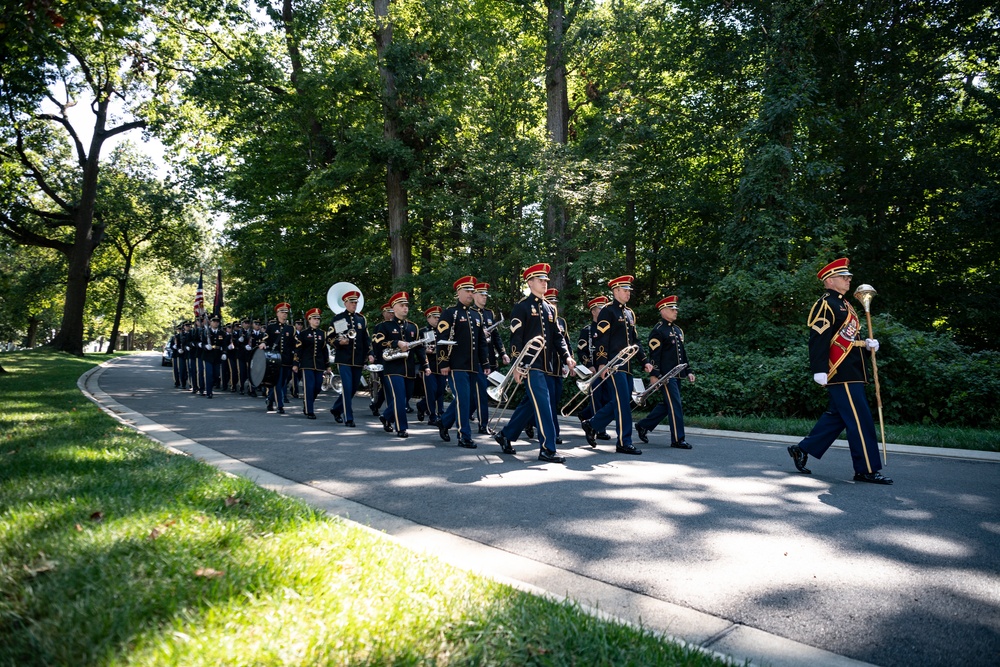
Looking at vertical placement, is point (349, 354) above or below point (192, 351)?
below

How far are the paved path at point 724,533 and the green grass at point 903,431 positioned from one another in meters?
0.95

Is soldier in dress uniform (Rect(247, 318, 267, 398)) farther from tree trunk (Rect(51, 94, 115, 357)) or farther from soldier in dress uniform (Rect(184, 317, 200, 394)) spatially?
tree trunk (Rect(51, 94, 115, 357))

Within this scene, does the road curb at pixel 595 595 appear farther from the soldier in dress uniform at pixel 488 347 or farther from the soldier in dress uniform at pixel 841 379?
the soldier in dress uniform at pixel 488 347

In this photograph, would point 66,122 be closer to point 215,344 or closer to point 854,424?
point 215,344

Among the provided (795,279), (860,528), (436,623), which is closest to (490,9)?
(795,279)

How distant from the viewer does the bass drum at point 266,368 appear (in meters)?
14.9

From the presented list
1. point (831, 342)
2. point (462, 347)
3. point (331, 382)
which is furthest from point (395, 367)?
point (331, 382)

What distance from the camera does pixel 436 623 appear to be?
9.87 feet

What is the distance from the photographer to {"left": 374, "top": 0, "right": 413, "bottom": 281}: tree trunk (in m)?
21.2

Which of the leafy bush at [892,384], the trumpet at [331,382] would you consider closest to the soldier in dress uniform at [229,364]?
the trumpet at [331,382]

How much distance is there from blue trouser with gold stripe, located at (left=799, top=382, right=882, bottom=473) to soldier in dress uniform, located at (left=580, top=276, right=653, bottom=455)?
103 inches

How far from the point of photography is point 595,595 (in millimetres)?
3848

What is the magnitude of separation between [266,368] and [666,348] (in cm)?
960

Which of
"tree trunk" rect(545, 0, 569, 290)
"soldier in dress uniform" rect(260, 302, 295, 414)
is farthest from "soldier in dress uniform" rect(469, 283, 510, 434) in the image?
"tree trunk" rect(545, 0, 569, 290)
